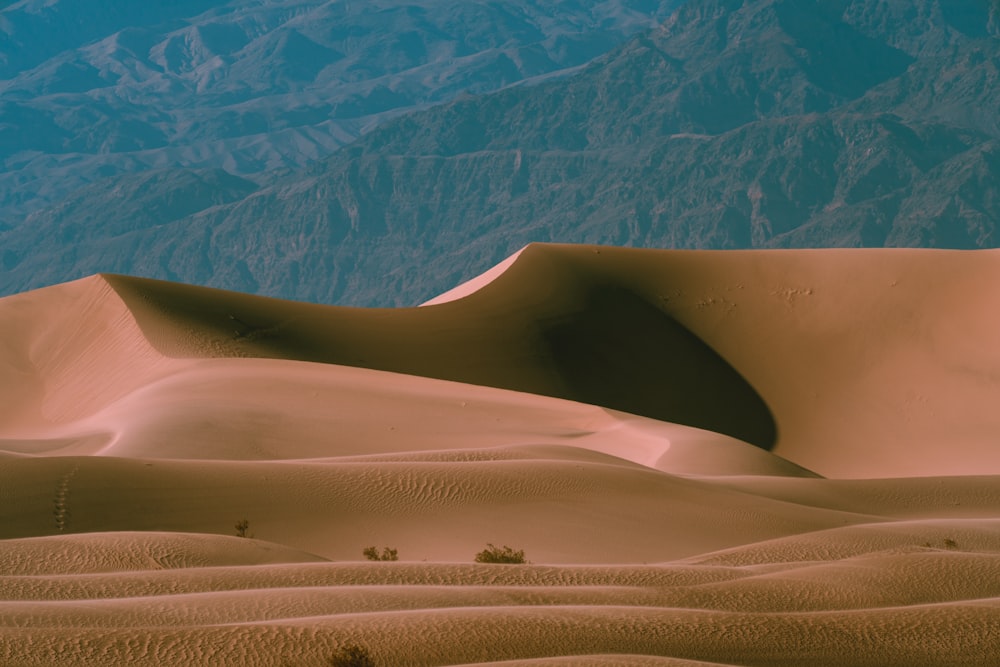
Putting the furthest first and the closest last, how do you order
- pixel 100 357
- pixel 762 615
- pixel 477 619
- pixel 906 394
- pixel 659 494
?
pixel 906 394
pixel 100 357
pixel 659 494
pixel 762 615
pixel 477 619

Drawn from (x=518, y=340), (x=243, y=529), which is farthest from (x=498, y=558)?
(x=518, y=340)

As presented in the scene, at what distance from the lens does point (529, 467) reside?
18.0 m

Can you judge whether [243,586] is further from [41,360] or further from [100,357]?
[41,360]

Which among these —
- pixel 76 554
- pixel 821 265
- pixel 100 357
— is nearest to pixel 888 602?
pixel 76 554

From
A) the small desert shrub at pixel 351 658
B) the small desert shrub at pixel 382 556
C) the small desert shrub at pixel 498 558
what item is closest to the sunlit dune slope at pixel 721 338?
the small desert shrub at pixel 382 556

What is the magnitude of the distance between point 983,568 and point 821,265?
33.5 meters

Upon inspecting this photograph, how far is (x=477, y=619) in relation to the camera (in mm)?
8508

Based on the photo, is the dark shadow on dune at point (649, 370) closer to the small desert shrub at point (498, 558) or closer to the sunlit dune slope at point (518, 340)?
the sunlit dune slope at point (518, 340)

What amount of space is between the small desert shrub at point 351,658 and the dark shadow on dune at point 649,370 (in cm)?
3003

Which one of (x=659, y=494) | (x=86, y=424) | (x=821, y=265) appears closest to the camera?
(x=659, y=494)

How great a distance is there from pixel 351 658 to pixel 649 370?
33007mm

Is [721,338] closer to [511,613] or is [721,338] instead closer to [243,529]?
[243,529]

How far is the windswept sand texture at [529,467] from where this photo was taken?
28.7ft

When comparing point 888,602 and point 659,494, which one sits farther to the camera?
point 659,494
